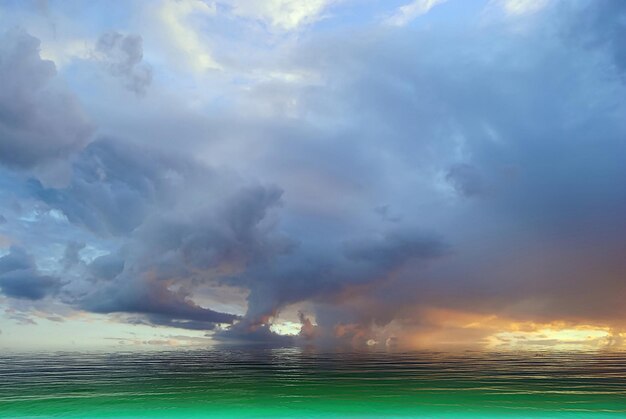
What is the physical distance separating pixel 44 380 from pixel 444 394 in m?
44.1

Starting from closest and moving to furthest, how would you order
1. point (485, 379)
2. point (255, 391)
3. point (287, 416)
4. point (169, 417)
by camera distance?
point (287, 416) → point (169, 417) → point (255, 391) → point (485, 379)

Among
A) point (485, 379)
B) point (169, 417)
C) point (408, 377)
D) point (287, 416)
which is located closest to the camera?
point (287, 416)

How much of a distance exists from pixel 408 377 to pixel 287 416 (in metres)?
29.5

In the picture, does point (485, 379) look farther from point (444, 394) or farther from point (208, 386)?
point (208, 386)

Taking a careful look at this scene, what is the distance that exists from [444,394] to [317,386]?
12.5 metres

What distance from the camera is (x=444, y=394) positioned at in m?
37.2

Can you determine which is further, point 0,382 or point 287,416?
point 0,382

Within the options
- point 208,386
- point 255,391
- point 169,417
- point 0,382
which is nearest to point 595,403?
point 255,391

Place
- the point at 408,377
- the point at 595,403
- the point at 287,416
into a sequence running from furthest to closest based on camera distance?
the point at 408,377, the point at 595,403, the point at 287,416

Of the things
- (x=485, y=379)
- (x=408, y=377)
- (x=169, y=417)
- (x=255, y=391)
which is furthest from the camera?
(x=408, y=377)

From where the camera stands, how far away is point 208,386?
43.8m

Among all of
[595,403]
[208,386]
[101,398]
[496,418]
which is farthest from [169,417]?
[595,403]

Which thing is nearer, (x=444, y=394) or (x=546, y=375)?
(x=444, y=394)

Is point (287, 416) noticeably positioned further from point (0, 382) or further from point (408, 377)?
point (0, 382)
